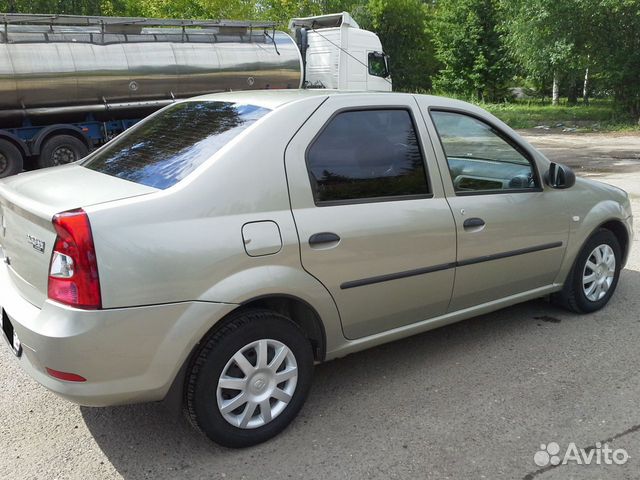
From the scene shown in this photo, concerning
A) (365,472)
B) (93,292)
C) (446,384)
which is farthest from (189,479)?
(446,384)

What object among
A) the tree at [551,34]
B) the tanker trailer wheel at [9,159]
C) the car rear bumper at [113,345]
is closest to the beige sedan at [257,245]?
the car rear bumper at [113,345]

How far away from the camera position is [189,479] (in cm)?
267

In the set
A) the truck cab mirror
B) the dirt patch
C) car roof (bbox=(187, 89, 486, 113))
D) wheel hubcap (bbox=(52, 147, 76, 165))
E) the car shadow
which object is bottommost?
the dirt patch

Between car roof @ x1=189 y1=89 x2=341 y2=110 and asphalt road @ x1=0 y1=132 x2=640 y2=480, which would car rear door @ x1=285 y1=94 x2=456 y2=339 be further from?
asphalt road @ x1=0 y1=132 x2=640 y2=480

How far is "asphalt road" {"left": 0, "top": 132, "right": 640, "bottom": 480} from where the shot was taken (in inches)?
108

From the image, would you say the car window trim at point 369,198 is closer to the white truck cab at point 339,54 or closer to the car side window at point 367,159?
the car side window at point 367,159

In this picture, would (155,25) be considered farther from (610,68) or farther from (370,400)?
(610,68)

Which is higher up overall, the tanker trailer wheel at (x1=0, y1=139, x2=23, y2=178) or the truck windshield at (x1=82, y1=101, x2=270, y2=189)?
the truck windshield at (x1=82, y1=101, x2=270, y2=189)

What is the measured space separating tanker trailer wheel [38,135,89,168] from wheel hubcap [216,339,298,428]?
10.1m

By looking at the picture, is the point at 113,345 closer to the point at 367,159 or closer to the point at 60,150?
the point at 367,159

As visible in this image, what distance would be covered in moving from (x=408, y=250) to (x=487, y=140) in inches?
45.7

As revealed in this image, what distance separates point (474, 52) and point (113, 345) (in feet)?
114

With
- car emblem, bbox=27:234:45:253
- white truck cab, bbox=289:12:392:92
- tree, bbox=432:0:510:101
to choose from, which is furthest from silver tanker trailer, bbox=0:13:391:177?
tree, bbox=432:0:510:101

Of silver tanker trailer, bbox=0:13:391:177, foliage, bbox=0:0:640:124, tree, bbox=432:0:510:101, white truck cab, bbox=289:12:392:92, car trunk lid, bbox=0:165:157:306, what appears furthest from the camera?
tree, bbox=432:0:510:101
